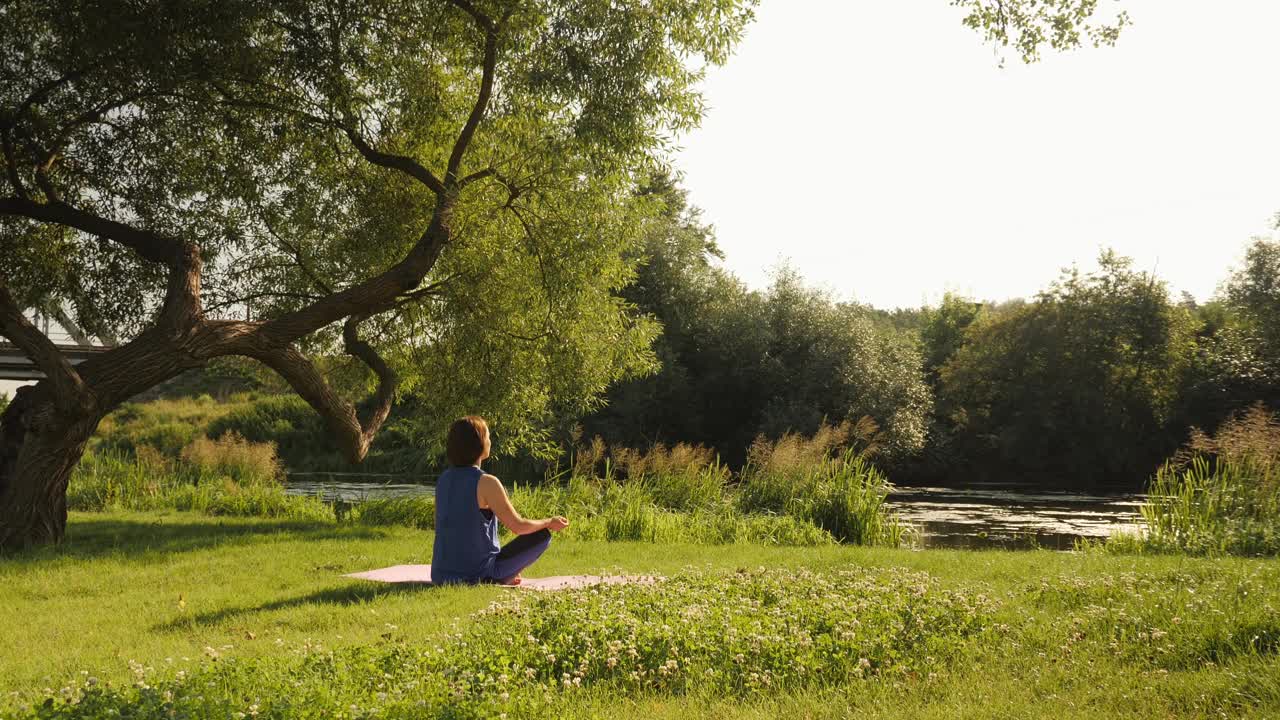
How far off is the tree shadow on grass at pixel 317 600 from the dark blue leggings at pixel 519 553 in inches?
21.5

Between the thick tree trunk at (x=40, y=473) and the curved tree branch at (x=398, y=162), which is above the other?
the curved tree branch at (x=398, y=162)

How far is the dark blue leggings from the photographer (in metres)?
7.47

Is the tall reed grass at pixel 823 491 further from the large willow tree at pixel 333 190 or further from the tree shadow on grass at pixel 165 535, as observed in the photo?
the tree shadow on grass at pixel 165 535

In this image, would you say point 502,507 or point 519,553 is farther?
point 519,553

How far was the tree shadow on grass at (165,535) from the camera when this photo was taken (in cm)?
968

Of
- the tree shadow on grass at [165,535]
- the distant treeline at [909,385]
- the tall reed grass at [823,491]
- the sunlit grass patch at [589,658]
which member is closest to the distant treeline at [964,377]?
the distant treeline at [909,385]

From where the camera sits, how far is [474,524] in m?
7.33

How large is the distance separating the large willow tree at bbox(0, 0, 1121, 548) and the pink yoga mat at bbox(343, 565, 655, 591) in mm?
4044

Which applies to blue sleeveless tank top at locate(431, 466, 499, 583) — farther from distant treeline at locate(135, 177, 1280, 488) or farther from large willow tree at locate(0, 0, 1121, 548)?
distant treeline at locate(135, 177, 1280, 488)

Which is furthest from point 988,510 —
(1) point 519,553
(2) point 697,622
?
(2) point 697,622

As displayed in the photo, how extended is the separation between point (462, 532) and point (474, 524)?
0.16 meters

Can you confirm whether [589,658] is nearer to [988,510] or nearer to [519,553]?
[519,553]

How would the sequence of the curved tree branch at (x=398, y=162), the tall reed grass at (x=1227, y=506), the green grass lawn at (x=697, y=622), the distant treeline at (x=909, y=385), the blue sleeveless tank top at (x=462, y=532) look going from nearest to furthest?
the green grass lawn at (x=697, y=622), the blue sleeveless tank top at (x=462, y=532), the tall reed grass at (x=1227, y=506), the curved tree branch at (x=398, y=162), the distant treeline at (x=909, y=385)

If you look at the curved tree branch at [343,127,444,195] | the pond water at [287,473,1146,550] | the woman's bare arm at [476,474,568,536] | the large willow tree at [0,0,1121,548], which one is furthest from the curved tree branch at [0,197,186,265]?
the woman's bare arm at [476,474,568,536]
